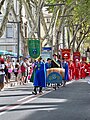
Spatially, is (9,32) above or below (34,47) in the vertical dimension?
above

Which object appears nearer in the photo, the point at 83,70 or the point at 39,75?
the point at 39,75

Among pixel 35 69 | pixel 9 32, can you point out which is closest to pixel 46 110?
pixel 35 69

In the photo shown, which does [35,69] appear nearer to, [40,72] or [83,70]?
[40,72]

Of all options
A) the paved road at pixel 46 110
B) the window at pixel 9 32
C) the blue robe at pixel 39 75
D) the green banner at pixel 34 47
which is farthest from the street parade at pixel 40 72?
the window at pixel 9 32

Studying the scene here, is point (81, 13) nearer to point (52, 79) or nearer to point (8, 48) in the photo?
point (8, 48)

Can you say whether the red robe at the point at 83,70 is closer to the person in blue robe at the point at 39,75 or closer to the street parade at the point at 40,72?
the street parade at the point at 40,72

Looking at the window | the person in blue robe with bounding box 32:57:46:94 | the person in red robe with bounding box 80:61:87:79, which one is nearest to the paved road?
the person in blue robe with bounding box 32:57:46:94

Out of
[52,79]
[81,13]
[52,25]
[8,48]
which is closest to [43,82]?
[52,79]

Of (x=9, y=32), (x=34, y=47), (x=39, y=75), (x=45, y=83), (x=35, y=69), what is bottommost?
(x=45, y=83)

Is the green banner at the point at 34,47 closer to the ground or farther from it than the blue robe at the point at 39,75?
farther from it

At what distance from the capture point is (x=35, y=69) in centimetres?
2195

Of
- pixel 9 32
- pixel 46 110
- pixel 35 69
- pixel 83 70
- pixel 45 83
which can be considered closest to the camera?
pixel 46 110

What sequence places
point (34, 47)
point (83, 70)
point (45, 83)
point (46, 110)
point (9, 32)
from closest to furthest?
point (46, 110), point (45, 83), point (34, 47), point (83, 70), point (9, 32)

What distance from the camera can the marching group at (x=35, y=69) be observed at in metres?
21.8
